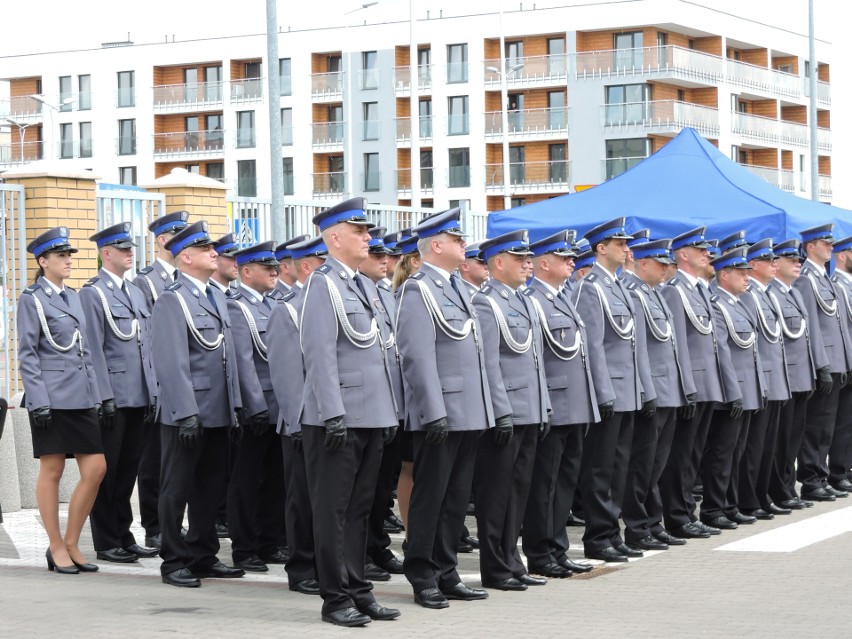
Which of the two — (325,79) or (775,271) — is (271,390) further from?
(325,79)

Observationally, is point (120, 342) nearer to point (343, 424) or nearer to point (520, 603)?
point (343, 424)

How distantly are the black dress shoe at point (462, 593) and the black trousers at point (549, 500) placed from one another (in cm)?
88

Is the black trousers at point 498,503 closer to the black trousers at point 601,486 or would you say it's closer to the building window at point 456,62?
the black trousers at point 601,486

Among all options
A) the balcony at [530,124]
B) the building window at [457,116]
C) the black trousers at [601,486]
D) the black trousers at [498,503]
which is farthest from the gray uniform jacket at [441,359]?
the building window at [457,116]

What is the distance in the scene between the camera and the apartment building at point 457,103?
64.8m

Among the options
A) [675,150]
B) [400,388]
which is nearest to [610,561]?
[400,388]

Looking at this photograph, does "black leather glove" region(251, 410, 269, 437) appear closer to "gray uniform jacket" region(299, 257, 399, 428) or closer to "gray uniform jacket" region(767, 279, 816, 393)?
"gray uniform jacket" region(299, 257, 399, 428)

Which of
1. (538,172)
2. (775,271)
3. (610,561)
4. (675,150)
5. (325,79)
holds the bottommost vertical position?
→ (610,561)

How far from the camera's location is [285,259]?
11617mm

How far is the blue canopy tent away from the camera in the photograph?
626 inches

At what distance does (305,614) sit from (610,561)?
274cm

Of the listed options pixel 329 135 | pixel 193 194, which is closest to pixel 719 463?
pixel 193 194

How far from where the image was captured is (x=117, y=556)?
10.7 meters

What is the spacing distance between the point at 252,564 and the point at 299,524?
3.33 ft
